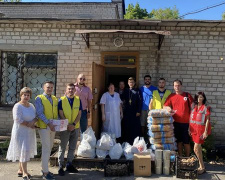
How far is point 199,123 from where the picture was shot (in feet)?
15.3

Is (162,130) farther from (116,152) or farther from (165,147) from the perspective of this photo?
(116,152)

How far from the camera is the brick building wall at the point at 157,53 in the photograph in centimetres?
631

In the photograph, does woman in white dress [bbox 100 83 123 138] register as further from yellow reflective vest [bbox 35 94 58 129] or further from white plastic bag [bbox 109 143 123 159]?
yellow reflective vest [bbox 35 94 58 129]

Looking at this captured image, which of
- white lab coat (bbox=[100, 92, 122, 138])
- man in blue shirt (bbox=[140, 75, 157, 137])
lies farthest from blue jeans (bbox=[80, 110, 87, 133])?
man in blue shirt (bbox=[140, 75, 157, 137])

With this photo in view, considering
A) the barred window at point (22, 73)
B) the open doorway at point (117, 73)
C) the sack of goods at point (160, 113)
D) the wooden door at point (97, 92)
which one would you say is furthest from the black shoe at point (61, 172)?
the open doorway at point (117, 73)

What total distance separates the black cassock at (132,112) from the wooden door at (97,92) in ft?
2.22

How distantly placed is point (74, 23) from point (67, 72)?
1.28 meters

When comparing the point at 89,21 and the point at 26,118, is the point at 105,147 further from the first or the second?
the point at 89,21

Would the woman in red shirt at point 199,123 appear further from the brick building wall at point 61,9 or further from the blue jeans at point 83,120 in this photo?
the brick building wall at point 61,9

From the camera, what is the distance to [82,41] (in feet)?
21.6

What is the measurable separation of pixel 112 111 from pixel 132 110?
0.47 meters

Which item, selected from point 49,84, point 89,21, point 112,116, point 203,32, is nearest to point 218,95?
point 203,32

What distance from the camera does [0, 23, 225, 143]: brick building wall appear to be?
6312mm

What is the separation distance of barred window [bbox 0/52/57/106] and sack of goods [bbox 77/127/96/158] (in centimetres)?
241
